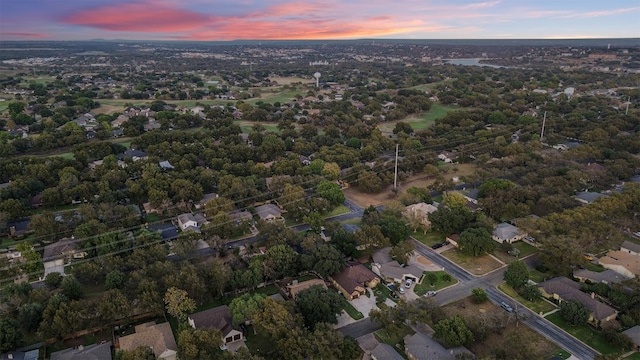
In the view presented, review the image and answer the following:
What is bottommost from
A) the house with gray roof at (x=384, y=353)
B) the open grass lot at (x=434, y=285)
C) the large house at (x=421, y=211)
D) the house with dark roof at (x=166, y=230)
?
the open grass lot at (x=434, y=285)

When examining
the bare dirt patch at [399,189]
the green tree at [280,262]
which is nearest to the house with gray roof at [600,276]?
the bare dirt patch at [399,189]

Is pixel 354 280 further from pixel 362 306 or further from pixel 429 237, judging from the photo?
pixel 429 237

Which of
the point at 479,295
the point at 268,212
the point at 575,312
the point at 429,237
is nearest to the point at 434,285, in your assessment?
the point at 479,295

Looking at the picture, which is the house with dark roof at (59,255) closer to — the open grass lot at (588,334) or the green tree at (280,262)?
the green tree at (280,262)

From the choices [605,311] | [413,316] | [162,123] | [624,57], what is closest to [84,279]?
[413,316]

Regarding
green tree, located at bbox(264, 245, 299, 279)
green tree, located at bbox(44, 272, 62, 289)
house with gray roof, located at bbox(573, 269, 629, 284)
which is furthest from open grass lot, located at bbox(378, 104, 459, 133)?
green tree, located at bbox(44, 272, 62, 289)

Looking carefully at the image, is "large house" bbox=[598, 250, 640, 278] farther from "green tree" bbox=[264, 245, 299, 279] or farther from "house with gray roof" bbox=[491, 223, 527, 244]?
"green tree" bbox=[264, 245, 299, 279]
